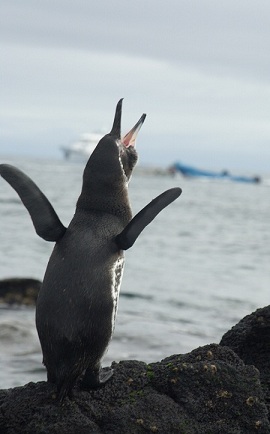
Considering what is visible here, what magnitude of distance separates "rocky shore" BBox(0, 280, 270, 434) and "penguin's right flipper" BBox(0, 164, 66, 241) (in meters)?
0.87

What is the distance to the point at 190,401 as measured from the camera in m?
4.72

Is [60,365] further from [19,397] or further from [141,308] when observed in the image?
[141,308]

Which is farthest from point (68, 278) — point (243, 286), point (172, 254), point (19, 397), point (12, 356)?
point (172, 254)

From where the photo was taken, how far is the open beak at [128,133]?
5.50m

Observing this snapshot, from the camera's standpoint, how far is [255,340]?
5.52m

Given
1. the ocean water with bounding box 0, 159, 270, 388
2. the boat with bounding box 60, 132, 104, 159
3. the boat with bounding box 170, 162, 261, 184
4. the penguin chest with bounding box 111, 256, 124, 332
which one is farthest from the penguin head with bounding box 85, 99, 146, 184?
the boat with bounding box 60, 132, 104, 159

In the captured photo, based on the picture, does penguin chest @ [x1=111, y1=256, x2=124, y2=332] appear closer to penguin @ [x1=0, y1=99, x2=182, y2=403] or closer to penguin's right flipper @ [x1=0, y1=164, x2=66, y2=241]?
penguin @ [x1=0, y1=99, x2=182, y2=403]

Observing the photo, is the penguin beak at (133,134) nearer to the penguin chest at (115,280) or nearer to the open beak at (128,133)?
the open beak at (128,133)

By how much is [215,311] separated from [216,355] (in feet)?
35.9

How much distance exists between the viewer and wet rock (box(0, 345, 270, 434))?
455 centimetres

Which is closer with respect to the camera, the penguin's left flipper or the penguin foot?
the penguin foot

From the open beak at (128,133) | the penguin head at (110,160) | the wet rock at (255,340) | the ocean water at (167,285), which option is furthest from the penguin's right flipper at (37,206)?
the ocean water at (167,285)

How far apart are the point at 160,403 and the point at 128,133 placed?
6.34 ft

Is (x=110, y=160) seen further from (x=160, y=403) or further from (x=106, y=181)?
(x=160, y=403)
